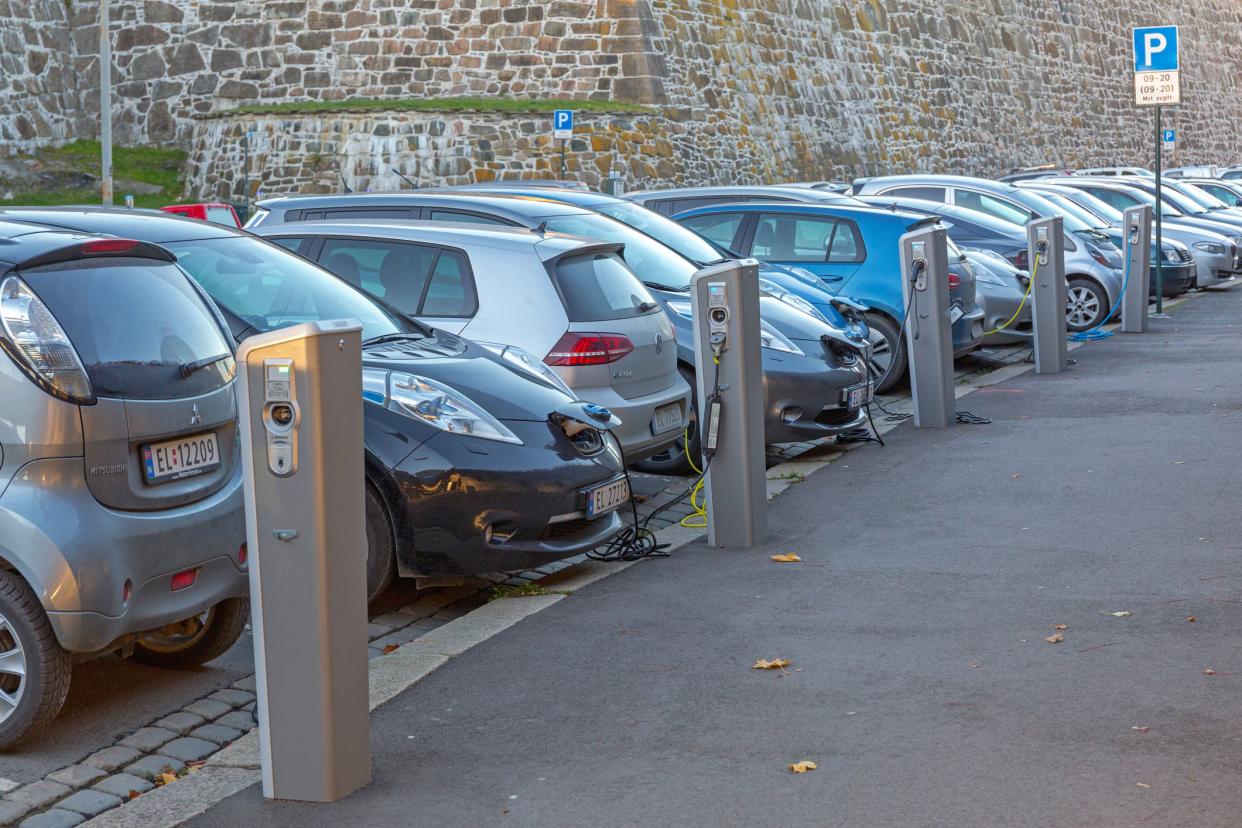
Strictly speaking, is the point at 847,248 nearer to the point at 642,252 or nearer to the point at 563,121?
the point at 642,252

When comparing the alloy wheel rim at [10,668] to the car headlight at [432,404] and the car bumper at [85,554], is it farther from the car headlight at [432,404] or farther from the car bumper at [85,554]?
the car headlight at [432,404]

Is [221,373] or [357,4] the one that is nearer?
[221,373]

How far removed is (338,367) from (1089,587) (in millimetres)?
3692

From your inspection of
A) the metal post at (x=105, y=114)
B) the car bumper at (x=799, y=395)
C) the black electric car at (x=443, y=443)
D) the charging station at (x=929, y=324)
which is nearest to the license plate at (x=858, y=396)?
the car bumper at (x=799, y=395)

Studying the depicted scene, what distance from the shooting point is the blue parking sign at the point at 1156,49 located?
65.4 feet

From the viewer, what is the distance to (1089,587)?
680 centimetres

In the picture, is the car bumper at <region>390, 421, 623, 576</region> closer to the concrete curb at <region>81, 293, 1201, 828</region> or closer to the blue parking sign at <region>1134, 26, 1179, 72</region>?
the concrete curb at <region>81, 293, 1201, 828</region>

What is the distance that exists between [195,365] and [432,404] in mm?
1460

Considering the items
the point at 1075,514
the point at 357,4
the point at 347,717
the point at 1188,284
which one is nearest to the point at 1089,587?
the point at 1075,514

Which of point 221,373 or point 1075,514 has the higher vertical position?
point 221,373

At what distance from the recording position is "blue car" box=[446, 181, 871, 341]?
11.3m

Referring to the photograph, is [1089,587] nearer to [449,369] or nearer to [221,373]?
[449,369]

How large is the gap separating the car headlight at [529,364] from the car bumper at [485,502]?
519mm

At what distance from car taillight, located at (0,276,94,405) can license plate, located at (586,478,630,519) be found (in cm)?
254
